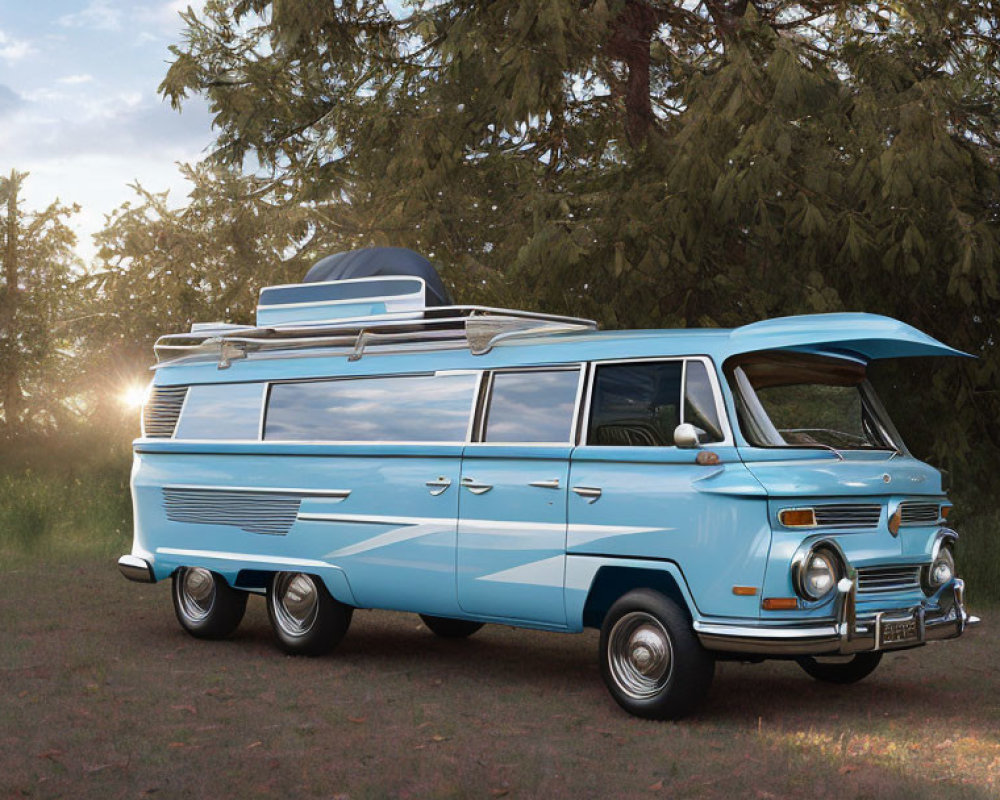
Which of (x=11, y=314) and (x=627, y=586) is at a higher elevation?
(x=11, y=314)

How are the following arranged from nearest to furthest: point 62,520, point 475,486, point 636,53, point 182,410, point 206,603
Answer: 1. point 475,486
2. point 206,603
3. point 182,410
4. point 636,53
5. point 62,520

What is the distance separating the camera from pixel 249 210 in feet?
73.3

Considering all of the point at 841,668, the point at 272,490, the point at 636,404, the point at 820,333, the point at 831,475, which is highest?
the point at 820,333

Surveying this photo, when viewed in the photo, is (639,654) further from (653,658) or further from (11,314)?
(11,314)

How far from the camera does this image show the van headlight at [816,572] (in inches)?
299

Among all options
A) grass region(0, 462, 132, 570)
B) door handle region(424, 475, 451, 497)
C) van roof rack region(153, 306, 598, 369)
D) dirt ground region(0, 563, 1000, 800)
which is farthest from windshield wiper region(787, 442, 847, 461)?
grass region(0, 462, 132, 570)

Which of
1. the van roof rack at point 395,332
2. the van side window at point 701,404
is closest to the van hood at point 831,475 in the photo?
the van side window at point 701,404

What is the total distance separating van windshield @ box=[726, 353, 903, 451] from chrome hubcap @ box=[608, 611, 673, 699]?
1.29m

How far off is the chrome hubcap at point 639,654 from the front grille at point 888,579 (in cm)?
122

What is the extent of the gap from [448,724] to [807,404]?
3.09m

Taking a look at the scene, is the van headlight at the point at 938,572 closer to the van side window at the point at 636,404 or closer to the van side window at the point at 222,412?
the van side window at the point at 636,404

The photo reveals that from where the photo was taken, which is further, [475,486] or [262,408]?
[262,408]

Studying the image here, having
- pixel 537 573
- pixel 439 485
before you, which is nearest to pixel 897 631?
pixel 537 573

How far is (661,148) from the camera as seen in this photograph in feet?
50.7
